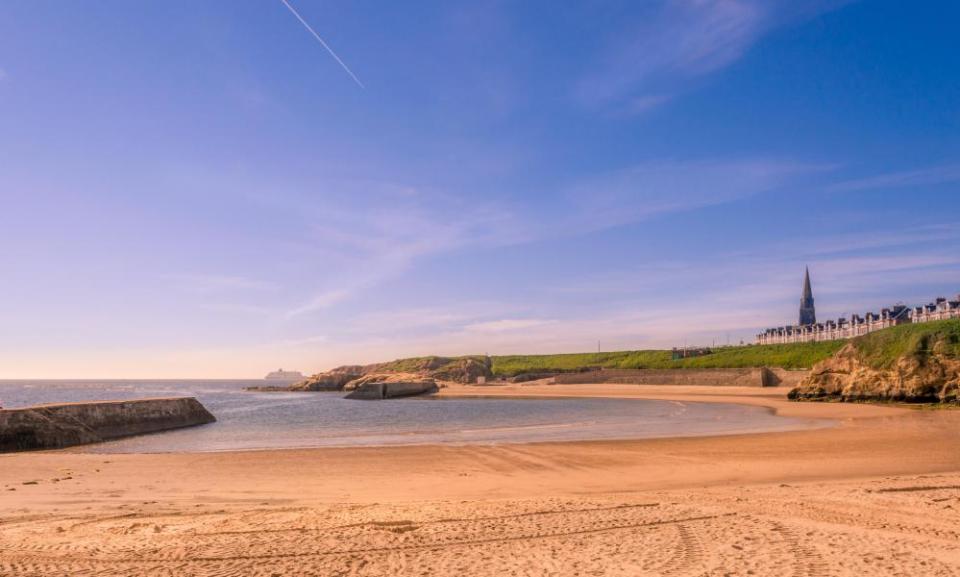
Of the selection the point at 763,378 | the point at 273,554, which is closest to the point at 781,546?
the point at 273,554

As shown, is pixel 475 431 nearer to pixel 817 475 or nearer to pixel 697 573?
pixel 817 475

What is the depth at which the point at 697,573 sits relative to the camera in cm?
727

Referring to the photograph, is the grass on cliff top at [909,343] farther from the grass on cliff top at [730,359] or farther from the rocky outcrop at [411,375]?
the rocky outcrop at [411,375]

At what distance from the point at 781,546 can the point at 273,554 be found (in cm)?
716

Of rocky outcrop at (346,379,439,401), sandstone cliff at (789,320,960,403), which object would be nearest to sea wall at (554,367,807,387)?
sandstone cliff at (789,320,960,403)

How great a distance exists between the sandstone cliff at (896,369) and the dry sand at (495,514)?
2678 cm

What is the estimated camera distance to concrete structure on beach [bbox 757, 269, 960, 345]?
105875 mm

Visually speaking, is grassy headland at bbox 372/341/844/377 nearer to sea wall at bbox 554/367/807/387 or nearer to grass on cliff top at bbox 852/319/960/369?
sea wall at bbox 554/367/807/387

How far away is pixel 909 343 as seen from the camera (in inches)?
1841

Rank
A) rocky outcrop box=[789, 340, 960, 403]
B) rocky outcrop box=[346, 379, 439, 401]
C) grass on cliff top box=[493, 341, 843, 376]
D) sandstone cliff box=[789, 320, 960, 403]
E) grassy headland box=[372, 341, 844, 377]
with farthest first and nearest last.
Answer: grassy headland box=[372, 341, 844, 377], rocky outcrop box=[346, 379, 439, 401], grass on cliff top box=[493, 341, 843, 376], sandstone cliff box=[789, 320, 960, 403], rocky outcrop box=[789, 340, 960, 403]

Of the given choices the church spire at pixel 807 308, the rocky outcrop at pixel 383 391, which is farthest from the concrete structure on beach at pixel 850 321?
the rocky outcrop at pixel 383 391

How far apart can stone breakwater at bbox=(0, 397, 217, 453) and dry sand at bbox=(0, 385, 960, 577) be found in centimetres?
528

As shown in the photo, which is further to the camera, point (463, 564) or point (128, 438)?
point (128, 438)

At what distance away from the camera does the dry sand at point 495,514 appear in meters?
7.85
